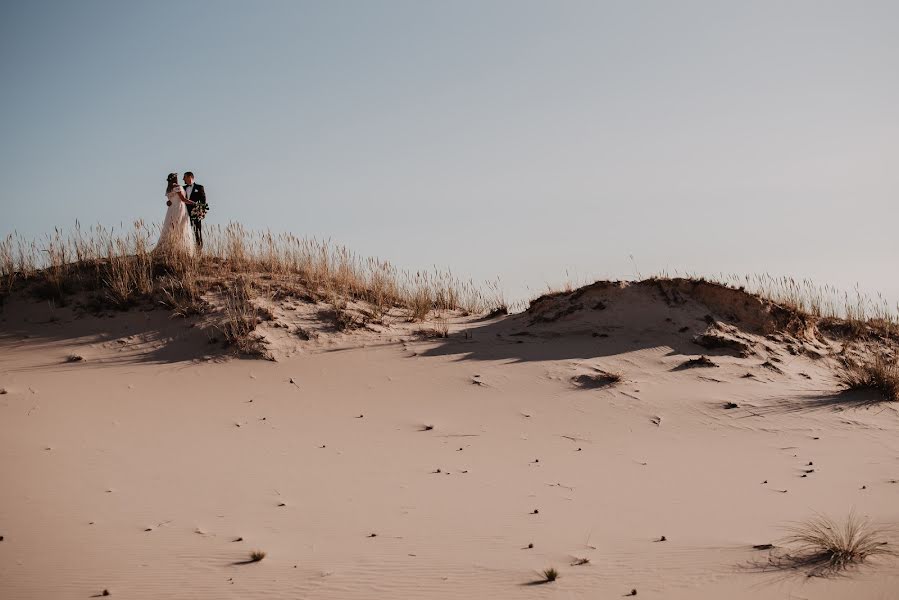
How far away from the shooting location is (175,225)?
11.1 metres

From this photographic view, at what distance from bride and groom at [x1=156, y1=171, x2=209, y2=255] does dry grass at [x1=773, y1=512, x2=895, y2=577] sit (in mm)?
9265

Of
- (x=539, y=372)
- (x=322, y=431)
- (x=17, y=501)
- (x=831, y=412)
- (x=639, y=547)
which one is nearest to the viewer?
(x=639, y=547)

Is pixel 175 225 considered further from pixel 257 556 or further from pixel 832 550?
pixel 832 550

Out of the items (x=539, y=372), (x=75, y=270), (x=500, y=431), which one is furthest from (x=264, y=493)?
(x=75, y=270)

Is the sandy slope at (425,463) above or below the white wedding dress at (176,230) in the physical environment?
below

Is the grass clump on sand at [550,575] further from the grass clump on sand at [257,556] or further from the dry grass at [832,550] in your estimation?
the grass clump on sand at [257,556]

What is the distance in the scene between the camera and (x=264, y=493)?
476 cm

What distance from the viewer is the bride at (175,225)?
10.5 m

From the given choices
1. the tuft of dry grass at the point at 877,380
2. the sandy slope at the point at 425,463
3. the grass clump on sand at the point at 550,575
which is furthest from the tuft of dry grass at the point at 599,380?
the grass clump on sand at the point at 550,575

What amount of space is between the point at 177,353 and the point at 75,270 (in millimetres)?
3032

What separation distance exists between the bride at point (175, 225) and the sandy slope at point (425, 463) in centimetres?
164

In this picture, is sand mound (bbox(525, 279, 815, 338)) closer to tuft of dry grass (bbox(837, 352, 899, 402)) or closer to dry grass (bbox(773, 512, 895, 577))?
tuft of dry grass (bbox(837, 352, 899, 402))

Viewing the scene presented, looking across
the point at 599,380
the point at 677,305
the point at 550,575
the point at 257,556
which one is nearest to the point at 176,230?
the point at 599,380

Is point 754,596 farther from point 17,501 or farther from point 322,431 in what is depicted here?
point 17,501
